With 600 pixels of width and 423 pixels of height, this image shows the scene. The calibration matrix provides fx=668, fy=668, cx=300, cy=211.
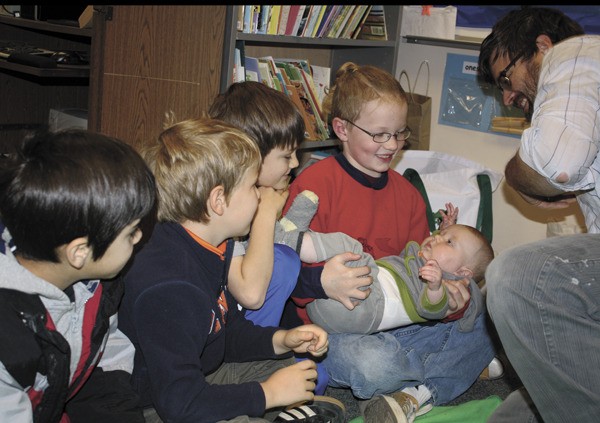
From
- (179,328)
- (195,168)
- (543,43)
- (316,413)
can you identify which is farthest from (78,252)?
(543,43)

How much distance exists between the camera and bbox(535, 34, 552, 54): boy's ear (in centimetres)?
205

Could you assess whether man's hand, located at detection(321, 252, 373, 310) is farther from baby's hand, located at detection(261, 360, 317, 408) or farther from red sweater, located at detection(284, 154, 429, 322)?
baby's hand, located at detection(261, 360, 317, 408)

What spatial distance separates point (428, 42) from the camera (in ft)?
11.1

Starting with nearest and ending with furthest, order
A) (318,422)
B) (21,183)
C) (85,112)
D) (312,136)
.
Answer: (21,183)
(318,422)
(312,136)
(85,112)

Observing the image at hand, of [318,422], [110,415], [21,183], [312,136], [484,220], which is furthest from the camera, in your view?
[312,136]

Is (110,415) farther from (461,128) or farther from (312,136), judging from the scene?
(461,128)

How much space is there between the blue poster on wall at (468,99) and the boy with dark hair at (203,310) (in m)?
2.04

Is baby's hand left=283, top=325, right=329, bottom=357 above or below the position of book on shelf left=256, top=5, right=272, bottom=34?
below

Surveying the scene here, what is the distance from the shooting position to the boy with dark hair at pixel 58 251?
1129 millimetres

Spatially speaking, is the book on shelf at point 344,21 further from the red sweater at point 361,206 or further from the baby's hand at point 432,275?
the baby's hand at point 432,275

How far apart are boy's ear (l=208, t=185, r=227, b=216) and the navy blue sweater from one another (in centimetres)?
8

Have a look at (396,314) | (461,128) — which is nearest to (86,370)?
(396,314)

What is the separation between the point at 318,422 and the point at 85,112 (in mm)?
2683

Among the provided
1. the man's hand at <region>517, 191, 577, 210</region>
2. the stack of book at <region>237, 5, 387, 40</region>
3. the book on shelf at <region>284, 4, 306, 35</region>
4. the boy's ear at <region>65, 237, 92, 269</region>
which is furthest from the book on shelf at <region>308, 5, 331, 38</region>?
the boy's ear at <region>65, 237, 92, 269</region>
